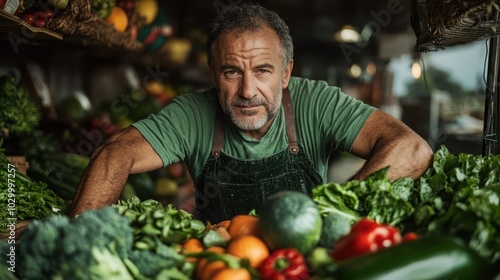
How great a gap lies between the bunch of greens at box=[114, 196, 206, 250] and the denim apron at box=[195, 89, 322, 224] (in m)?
1.17

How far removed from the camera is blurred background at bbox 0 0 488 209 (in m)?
3.41

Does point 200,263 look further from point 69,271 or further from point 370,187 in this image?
point 370,187

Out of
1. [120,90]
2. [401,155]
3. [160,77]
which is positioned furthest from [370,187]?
[160,77]

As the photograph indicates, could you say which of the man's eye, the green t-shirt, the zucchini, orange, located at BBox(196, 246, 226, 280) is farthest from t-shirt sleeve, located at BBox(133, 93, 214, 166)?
the zucchini

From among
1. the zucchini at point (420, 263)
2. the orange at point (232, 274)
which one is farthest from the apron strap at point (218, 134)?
the zucchini at point (420, 263)

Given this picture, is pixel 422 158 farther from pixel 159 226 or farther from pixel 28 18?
Result: pixel 28 18

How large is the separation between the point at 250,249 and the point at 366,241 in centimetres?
33

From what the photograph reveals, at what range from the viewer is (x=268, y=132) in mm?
3025

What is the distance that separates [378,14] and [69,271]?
365 inches

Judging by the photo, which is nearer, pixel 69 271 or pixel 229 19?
pixel 69 271

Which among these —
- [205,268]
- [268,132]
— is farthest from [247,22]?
[205,268]

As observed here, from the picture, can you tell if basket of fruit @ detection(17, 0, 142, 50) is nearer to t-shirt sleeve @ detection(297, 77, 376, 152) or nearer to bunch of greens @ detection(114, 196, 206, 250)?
t-shirt sleeve @ detection(297, 77, 376, 152)

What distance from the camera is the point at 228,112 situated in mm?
2826

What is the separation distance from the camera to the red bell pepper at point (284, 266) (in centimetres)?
137
